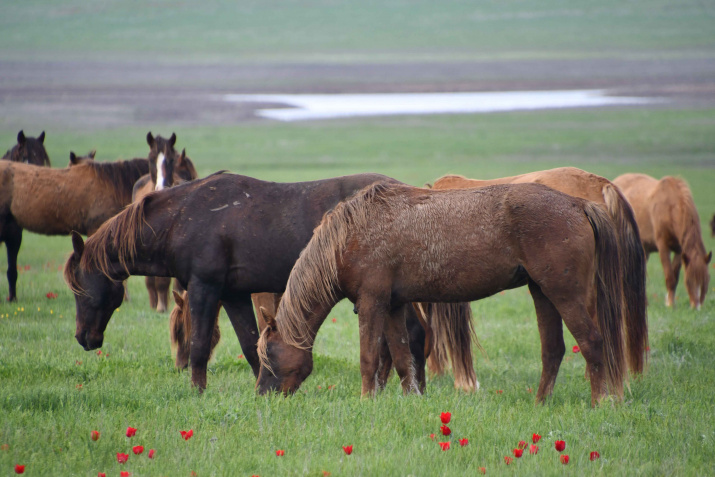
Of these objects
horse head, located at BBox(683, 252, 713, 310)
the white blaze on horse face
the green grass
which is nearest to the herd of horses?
the green grass

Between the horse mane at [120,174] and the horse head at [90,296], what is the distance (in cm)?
440

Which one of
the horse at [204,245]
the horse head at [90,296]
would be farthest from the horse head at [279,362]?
the horse head at [90,296]

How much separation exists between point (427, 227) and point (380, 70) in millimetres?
76374

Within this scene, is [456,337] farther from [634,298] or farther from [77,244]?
[77,244]

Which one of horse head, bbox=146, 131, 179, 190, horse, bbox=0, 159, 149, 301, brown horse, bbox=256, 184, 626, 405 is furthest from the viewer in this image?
horse, bbox=0, 159, 149, 301

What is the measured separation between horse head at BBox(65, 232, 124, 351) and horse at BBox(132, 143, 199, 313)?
247cm

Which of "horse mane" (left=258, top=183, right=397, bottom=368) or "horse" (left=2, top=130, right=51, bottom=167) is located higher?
"horse" (left=2, top=130, right=51, bottom=167)

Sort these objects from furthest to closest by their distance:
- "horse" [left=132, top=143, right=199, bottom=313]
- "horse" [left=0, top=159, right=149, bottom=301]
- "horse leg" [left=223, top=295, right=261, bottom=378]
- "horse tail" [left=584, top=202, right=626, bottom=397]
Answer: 1. "horse" [left=0, top=159, right=149, bottom=301]
2. "horse" [left=132, top=143, right=199, bottom=313]
3. "horse leg" [left=223, top=295, right=261, bottom=378]
4. "horse tail" [left=584, top=202, right=626, bottom=397]

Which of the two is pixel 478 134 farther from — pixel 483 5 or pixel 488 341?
pixel 483 5

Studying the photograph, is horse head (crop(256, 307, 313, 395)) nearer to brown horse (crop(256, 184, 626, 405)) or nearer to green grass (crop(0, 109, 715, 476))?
brown horse (crop(256, 184, 626, 405))

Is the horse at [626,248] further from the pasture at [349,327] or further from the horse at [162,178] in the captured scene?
the horse at [162,178]

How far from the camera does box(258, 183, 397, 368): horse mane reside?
577 cm

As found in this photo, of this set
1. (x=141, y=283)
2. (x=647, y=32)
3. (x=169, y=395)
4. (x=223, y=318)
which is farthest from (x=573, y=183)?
(x=647, y=32)

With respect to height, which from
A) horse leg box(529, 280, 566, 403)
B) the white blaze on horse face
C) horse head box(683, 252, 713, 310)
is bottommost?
horse head box(683, 252, 713, 310)
